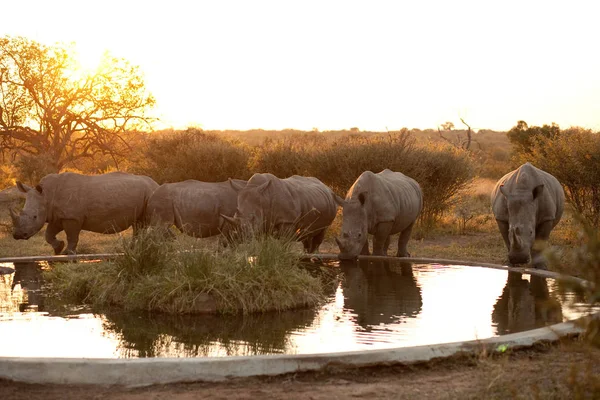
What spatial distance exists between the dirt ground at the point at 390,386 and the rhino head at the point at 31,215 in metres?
8.80

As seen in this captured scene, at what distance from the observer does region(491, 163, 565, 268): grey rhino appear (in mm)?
10992

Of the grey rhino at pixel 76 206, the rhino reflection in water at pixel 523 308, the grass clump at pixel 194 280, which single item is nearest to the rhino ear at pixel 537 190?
the rhino reflection in water at pixel 523 308

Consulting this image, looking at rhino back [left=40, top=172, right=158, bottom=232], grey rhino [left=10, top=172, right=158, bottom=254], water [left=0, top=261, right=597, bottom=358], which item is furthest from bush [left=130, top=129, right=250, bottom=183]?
water [left=0, top=261, right=597, bottom=358]

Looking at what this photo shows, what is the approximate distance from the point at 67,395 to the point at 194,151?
17.4m

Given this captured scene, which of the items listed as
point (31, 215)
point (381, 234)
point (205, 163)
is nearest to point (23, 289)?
point (31, 215)

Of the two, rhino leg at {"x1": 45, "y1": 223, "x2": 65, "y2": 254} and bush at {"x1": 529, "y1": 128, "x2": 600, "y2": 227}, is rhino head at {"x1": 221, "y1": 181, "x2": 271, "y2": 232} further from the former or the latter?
bush at {"x1": 529, "y1": 128, "x2": 600, "y2": 227}

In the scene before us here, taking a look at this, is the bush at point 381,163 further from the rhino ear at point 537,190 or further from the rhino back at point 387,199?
the rhino ear at point 537,190

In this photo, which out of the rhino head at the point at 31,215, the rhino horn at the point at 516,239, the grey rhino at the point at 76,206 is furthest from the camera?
the grey rhino at the point at 76,206

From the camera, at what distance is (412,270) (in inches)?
441

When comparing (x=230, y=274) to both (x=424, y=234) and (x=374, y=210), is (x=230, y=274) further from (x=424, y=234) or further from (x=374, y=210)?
(x=424, y=234)

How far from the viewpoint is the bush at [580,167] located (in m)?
16.9

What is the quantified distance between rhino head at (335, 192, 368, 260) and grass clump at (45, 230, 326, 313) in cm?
288

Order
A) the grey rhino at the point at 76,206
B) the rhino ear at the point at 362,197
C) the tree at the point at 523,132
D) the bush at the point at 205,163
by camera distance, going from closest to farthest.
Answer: the rhino ear at the point at 362,197 < the grey rhino at the point at 76,206 < the bush at the point at 205,163 < the tree at the point at 523,132

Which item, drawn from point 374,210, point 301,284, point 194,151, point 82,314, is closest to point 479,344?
point 301,284
